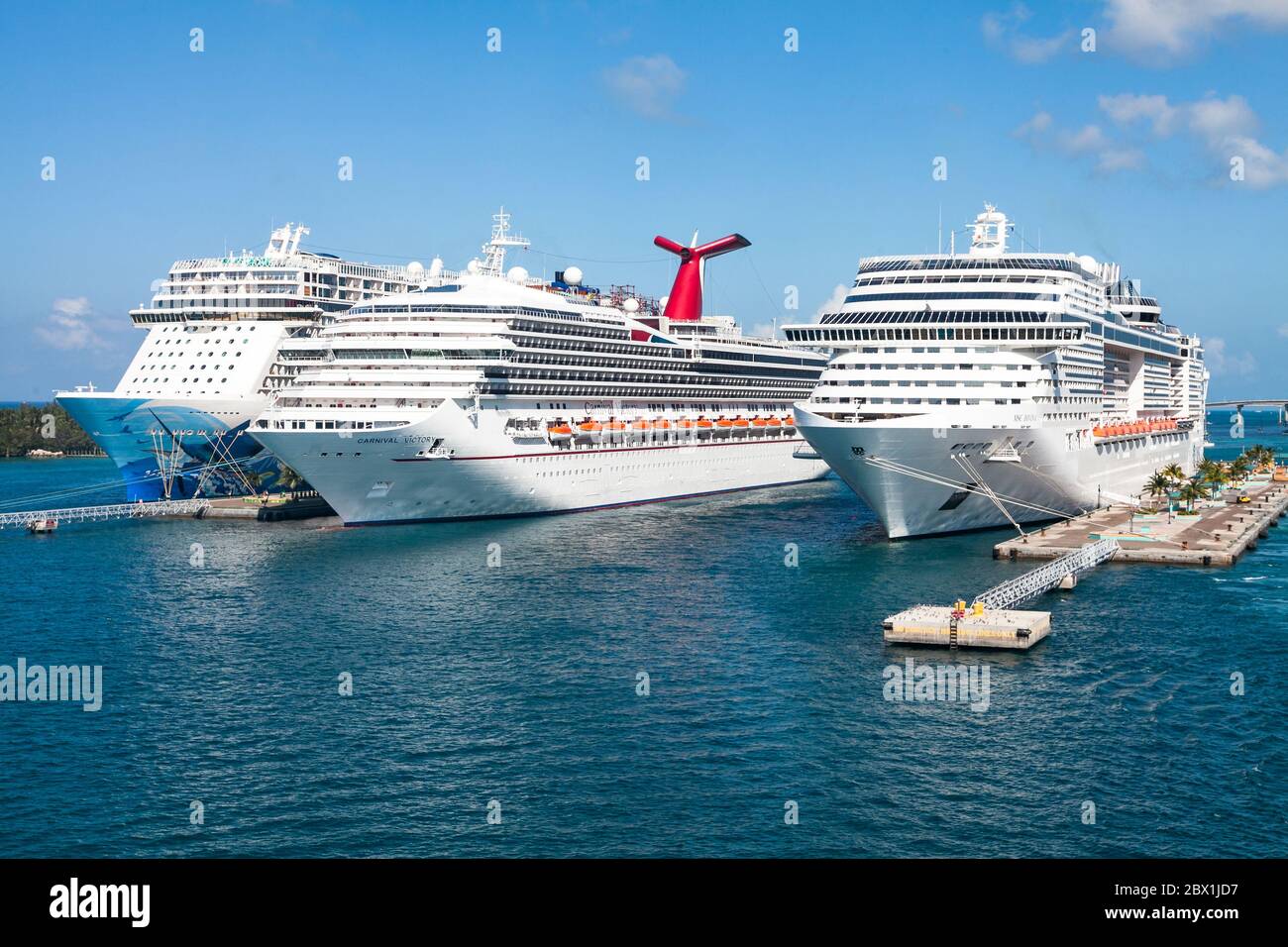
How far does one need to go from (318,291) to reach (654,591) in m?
52.1

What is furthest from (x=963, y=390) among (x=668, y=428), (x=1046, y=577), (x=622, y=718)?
(x=668, y=428)

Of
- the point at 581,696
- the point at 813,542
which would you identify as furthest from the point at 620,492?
the point at 581,696

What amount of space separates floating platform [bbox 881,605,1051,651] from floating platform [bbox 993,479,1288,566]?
1615cm

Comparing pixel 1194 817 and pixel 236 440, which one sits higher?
pixel 236 440

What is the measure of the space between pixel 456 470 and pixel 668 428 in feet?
81.2

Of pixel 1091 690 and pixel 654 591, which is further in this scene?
pixel 654 591

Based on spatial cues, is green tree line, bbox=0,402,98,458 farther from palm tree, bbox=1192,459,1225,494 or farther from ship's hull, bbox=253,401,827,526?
palm tree, bbox=1192,459,1225,494

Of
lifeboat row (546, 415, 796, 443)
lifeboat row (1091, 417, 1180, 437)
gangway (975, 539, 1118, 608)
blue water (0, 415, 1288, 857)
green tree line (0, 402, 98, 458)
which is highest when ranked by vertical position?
green tree line (0, 402, 98, 458)

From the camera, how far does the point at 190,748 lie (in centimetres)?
2780

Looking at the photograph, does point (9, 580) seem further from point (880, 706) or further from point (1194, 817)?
point (1194, 817)

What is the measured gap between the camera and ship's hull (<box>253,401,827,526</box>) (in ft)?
202

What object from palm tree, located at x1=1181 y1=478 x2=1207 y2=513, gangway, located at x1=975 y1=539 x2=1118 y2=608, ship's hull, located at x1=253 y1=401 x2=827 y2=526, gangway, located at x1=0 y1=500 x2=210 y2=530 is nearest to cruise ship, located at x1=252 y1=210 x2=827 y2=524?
ship's hull, located at x1=253 y1=401 x2=827 y2=526

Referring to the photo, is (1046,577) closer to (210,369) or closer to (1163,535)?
(1163,535)

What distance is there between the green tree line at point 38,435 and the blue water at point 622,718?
4819 inches
